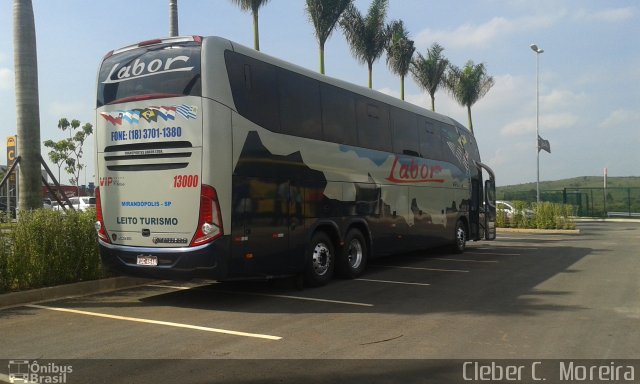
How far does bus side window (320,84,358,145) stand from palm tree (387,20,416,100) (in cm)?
2123

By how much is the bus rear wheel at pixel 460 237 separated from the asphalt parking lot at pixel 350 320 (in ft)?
13.4

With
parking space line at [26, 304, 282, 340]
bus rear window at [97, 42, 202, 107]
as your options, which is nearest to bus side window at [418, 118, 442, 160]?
bus rear window at [97, 42, 202, 107]

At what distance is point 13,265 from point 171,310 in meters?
2.81

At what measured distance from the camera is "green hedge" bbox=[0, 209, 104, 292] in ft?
28.1

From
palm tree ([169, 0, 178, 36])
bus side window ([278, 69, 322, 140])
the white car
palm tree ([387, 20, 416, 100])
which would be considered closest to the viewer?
bus side window ([278, 69, 322, 140])

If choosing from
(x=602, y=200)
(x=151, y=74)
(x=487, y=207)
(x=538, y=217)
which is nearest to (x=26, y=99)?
(x=151, y=74)

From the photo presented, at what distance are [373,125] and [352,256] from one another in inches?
120

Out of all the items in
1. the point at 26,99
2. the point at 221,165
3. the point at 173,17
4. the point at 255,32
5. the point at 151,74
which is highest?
the point at 255,32

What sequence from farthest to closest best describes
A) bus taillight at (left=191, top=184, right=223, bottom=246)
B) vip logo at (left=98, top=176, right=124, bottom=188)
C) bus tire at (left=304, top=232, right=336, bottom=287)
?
1. bus tire at (left=304, top=232, right=336, bottom=287)
2. vip logo at (left=98, top=176, right=124, bottom=188)
3. bus taillight at (left=191, top=184, right=223, bottom=246)

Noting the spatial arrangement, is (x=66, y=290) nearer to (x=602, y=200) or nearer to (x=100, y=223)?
(x=100, y=223)

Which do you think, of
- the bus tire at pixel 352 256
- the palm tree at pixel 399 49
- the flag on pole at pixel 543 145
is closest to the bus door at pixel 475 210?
the bus tire at pixel 352 256

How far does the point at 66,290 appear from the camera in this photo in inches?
353

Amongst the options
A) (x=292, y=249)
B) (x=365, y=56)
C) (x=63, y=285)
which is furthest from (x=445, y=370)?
(x=365, y=56)

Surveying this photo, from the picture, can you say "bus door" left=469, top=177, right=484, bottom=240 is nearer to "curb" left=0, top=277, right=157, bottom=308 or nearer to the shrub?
"curb" left=0, top=277, right=157, bottom=308
